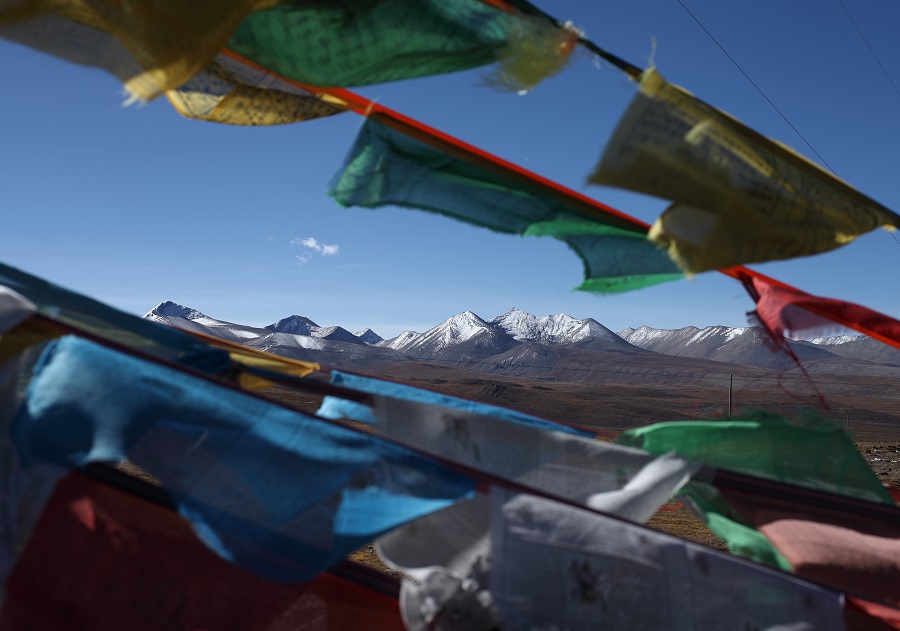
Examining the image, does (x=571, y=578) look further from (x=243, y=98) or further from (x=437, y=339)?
(x=437, y=339)

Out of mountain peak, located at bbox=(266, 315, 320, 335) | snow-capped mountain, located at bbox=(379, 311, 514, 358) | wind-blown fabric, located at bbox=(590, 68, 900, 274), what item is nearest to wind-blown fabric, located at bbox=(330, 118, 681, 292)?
wind-blown fabric, located at bbox=(590, 68, 900, 274)

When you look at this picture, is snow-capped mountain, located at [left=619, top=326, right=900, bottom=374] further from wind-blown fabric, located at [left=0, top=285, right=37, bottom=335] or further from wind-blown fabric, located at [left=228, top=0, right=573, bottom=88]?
wind-blown fabric, located at [left=0, top=285, right=37, bottom=335]

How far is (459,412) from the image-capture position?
1983 millimetres

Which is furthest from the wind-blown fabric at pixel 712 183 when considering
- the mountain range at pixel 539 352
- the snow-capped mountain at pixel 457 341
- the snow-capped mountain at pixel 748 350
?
the snow-capped mountain at pixel 457 341

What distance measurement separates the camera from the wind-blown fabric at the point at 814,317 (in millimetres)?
2039

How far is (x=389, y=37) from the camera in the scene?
191 centimetres

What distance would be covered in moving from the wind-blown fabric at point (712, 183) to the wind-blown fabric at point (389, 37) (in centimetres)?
29

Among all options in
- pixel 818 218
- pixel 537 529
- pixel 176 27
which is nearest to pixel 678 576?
pixel 537 529

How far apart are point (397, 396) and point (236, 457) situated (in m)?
0.87

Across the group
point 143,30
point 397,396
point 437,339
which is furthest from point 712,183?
point 437,339

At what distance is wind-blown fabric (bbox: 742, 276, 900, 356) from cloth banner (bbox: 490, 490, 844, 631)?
0.68m

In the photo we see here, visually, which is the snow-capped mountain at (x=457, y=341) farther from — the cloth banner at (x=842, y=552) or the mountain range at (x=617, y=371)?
the cloth banner at (x=842, y=552)

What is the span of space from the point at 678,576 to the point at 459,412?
0.65 metres

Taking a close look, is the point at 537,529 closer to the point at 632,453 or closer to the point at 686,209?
the point at 632,453
